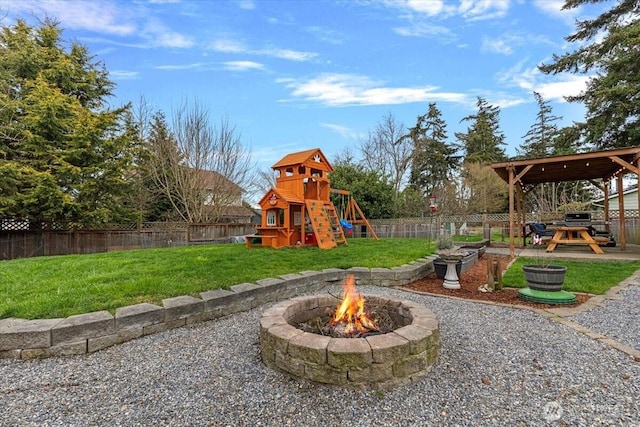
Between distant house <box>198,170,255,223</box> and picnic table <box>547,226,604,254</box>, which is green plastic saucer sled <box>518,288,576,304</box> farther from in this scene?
distant house <box>198,170,255,223</box>

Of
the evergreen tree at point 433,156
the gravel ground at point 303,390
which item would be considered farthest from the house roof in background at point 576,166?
the evergreen tree at point 433,156

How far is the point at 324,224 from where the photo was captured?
10266mm

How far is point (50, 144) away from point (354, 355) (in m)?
13.3

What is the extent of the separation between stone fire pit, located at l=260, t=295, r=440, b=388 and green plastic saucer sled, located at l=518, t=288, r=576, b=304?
2678 millimetres

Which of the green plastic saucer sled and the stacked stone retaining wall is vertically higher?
the stacked stone retaining wall

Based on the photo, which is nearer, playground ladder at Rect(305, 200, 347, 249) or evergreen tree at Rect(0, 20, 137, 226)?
evergreen tree at Rect(0, 20, 137, 226)

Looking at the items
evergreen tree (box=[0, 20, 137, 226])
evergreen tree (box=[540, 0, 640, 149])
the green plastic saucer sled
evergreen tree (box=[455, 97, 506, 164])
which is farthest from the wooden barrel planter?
evergreen tree (box=[455, 97, 506, 164])

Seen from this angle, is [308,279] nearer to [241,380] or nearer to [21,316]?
[241,380]

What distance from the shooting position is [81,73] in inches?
496

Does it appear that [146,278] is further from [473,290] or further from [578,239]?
[578,239]

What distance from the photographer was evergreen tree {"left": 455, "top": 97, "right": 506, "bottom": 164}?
27000mm

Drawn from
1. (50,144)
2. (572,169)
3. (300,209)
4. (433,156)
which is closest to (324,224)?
(300,209)

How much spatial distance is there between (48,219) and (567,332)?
13.9 meters

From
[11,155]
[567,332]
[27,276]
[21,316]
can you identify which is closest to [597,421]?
[567,332]
